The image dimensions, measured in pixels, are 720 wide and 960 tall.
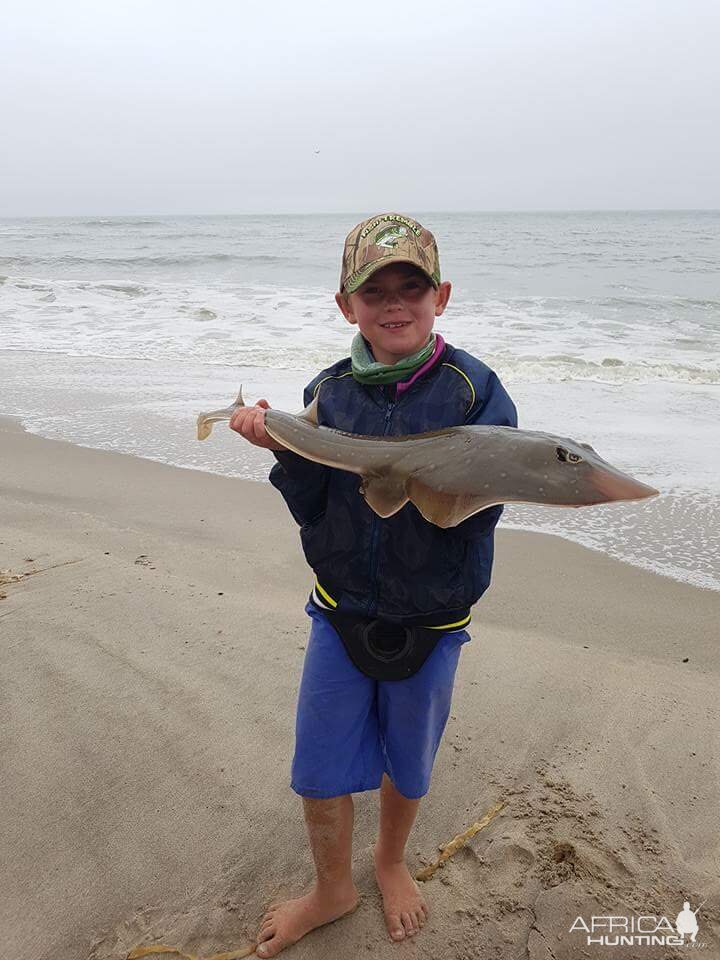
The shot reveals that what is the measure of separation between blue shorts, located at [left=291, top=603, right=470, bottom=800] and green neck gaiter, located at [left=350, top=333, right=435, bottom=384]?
31.0 inches

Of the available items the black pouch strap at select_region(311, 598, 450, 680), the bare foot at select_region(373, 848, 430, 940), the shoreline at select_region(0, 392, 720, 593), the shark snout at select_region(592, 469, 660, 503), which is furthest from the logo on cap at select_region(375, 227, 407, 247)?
the shoreline at select_region(0, 392, 720, 593)

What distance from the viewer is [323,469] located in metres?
2.30

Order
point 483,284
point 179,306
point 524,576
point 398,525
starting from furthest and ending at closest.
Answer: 1. point 483,284
2. point 179,306
3. point 524,576
4. point 398,525

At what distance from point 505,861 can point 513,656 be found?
4.32 ft

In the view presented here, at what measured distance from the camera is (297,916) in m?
2.34

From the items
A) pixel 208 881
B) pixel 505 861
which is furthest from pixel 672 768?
pixel 208 881

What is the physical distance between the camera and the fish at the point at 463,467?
166 centimetres

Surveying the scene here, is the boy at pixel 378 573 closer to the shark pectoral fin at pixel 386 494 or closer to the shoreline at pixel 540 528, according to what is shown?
the shark pectoral fin at pixel 386 494

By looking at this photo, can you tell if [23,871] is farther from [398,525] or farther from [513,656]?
[513,656]

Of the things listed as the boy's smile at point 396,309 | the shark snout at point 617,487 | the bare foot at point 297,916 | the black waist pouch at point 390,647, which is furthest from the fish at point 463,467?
the bare foot at point 297,916

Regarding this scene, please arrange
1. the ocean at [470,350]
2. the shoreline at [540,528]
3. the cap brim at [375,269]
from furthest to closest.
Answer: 1. the ocean at [470,350]
2. the shoreline at [540,528]
3. the cap brim at [375,269]

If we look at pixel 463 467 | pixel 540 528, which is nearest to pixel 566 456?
pixel 463 467

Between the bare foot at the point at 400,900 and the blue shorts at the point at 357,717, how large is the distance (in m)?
0.38

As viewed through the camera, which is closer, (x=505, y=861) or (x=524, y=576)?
(x=505, y=861)
